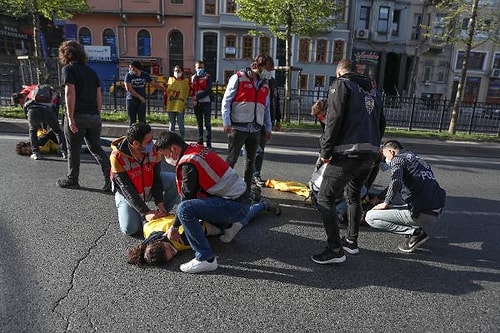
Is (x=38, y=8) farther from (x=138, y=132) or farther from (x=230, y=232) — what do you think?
(x=230, y=232)

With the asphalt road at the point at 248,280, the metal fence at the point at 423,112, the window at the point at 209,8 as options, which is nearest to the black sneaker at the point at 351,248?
the asphalt road at the point at 248,280

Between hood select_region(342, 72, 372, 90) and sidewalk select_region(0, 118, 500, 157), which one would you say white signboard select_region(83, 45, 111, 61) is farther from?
hood select_region(342, 72, 372, 90)

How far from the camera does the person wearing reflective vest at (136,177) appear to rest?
388 centimetres

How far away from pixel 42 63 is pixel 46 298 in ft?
36.0

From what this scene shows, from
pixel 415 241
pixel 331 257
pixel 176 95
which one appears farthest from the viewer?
pixel 176 95

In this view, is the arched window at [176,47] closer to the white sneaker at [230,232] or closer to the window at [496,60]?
the window at [496,60]

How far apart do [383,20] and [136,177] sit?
31.0 metres

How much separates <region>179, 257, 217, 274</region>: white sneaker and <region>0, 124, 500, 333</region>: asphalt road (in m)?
0.06

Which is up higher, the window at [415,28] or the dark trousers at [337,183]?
the window at [415,28]

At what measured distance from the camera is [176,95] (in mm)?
8797

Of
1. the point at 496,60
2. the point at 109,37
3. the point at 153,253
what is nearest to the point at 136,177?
the point at 153,253

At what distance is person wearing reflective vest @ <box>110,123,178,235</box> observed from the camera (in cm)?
388

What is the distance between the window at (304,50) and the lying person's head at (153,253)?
28565 millimetres

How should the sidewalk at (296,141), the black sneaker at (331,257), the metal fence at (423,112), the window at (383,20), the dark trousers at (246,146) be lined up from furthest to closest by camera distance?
1. the window at (383,20)
2. the metal fence at (423,112)
3. the sidewalk at (296,141)
4. the dark trousers at (246,146)
5. the black sneaker at (331,257)
